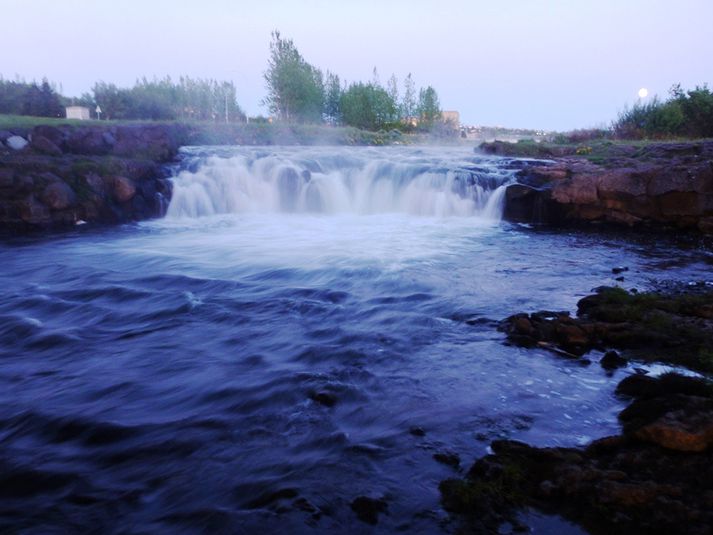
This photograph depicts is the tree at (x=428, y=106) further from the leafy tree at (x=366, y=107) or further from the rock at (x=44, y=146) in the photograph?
the rock at (x=44, y=146)

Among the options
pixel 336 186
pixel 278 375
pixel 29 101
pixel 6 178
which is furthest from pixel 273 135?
pixel 278 375

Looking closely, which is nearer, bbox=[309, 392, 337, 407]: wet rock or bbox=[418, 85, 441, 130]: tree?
bbox=[309, 392, 337, 407]: wet rock

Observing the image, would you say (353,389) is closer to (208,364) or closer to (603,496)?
(208,364)

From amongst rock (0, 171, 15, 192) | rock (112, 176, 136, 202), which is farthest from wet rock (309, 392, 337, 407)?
rock (112, 176, 136, 202)

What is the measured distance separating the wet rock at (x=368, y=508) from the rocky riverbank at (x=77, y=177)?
561 inches

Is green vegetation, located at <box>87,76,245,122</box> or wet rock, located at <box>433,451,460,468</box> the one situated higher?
green vegetation, located at <box>87,76,245,122</box>

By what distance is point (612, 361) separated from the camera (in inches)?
Answer: 219

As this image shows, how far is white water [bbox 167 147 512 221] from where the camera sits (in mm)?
17609

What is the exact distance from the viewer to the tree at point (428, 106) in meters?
58.0

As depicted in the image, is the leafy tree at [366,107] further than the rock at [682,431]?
Yes

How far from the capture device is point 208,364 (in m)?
6.17

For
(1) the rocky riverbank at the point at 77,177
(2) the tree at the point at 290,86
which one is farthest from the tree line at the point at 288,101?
(1) the rocky riverbank at the point at 77,177

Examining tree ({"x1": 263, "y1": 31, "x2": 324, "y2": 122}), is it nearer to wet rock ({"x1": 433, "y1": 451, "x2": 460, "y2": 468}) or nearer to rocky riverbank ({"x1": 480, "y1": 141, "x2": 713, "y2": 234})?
rocky riverbank ({"x1": 480, "y1": 141, "x2": 713, "y2": 234})

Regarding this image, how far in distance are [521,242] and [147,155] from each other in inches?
513
